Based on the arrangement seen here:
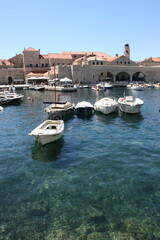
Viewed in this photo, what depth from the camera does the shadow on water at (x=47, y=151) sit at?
40.9ft

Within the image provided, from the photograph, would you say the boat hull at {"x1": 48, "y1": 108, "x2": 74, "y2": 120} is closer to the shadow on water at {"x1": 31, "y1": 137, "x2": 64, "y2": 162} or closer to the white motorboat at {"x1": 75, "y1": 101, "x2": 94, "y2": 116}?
the white motorboat at {"x1": 75, "y1": 101, "x2": 94, "y2": 116}

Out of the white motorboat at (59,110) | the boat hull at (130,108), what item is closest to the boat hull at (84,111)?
the white motorboat at (59,110)

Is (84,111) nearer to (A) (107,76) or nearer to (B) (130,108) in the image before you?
(B) (130,108)

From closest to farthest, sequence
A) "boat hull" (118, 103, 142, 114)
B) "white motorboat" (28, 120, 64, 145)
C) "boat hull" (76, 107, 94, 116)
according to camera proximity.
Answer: "white motorboat" (28, 120, 64, 145) → "boat hull" (118, 103, 142, 114) → "boat hull" (76, 107, 94, 116)

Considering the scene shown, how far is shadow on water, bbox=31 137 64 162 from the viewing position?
12466mm

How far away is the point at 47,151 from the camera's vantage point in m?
13.5

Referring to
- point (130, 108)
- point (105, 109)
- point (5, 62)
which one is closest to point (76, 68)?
point (5, 62)

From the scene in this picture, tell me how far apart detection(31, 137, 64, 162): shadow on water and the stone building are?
198 ft

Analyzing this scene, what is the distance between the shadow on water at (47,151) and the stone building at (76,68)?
2371 inches

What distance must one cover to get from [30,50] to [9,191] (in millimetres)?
81609

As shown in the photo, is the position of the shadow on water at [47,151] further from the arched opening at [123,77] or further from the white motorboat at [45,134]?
the arched opening at [123,77]

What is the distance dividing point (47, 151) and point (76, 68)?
6225 centimetres

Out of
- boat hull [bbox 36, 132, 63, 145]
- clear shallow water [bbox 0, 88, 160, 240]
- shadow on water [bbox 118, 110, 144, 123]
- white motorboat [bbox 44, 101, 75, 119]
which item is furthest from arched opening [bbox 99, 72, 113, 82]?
boat hull [bbox 36, 132, 63, 145]

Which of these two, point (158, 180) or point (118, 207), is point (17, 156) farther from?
point (158, 180)
